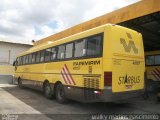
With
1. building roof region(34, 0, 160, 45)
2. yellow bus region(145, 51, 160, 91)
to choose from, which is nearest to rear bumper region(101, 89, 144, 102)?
building roof region(34, 0, 160, 45)

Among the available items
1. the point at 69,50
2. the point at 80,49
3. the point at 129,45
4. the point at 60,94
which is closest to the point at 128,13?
the point at 129,45

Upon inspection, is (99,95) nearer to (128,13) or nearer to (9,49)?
(128,13)

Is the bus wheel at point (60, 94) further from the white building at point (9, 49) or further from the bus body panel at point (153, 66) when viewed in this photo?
the white building at point (9, 49)

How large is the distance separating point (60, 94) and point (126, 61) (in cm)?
431

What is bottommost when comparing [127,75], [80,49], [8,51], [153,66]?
[127,75]

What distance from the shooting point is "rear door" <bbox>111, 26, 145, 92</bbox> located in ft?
30.0

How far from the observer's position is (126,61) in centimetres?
959

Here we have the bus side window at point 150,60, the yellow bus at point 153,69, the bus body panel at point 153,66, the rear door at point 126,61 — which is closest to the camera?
the rear door at point 126,61

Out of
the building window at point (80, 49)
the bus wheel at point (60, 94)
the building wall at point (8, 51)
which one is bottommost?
the bus wheel at point (60, 94)

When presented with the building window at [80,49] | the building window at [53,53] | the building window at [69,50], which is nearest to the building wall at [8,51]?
the building window at [53,53]

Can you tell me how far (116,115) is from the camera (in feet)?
31.3

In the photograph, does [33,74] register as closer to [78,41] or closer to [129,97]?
[78,41]

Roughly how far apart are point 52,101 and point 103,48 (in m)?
5.29

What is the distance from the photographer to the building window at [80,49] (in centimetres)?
1031
